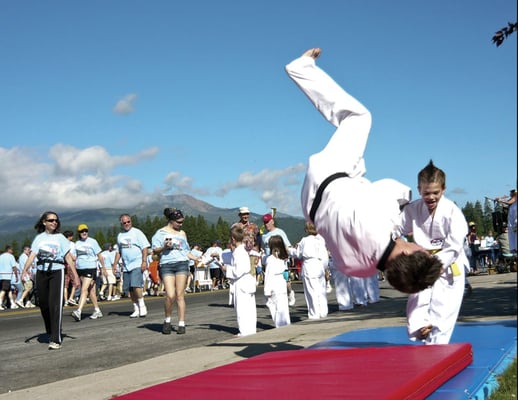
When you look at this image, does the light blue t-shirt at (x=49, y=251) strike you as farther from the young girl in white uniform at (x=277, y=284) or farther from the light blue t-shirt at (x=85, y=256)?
the light blue t-shirt at (x=85, y=256)

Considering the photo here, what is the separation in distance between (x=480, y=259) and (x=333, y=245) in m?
24.1

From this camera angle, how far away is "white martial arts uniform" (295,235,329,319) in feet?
38.6

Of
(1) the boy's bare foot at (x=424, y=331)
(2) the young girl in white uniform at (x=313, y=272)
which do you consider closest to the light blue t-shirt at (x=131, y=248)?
(2) the young girl in white uniform at (x=313, y=272)

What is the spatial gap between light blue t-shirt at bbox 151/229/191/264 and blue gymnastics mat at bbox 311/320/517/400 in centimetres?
386

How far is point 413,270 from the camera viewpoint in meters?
4.10

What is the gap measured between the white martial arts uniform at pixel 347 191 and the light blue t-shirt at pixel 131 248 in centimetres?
850

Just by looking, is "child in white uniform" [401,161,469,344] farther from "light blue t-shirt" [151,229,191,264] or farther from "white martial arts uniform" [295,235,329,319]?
"white martial arts uniform" [295,235,329,319]

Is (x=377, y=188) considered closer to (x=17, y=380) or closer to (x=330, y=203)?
(x=330, y=203)

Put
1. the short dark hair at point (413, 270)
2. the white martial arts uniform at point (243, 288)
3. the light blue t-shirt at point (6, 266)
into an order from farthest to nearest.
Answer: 1. the light blue t-shirt at point (6, 266)
2. the white martial arts uniform at point (243, 288)
3. the short dark hair at point (413, 270)

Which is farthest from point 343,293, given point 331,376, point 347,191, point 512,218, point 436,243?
point 331,376

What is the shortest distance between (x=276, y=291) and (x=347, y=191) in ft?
20.9

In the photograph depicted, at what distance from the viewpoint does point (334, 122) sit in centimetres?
531

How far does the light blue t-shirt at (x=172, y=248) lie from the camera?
10.1 meters

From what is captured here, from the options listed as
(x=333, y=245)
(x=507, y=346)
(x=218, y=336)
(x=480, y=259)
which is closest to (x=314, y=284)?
(x=218, y=336)
